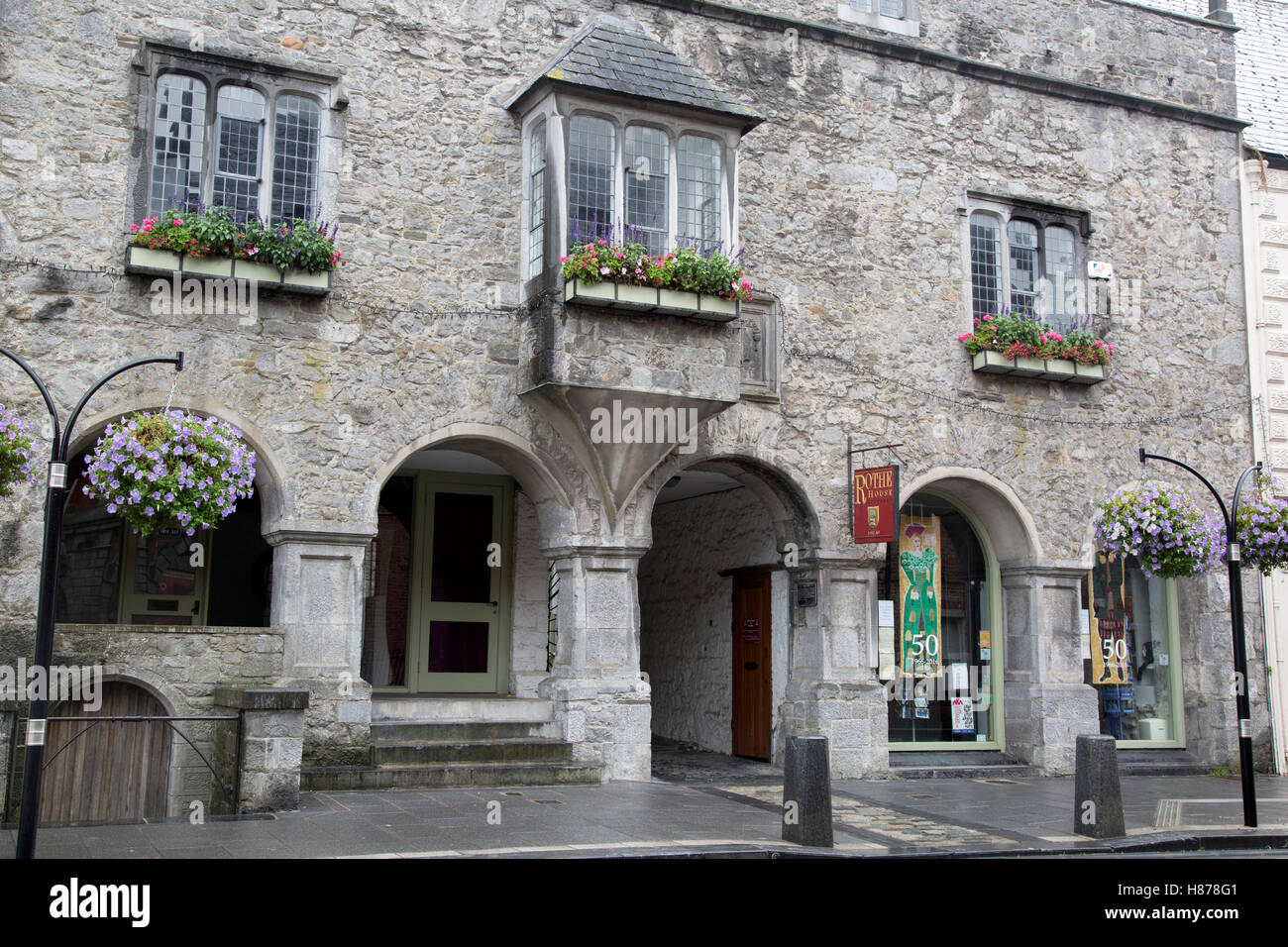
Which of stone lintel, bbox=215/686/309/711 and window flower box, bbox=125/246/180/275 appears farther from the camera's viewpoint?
window flower box, bbox=125/246/180/275

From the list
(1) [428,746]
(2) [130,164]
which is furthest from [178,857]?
(2) [130,164]

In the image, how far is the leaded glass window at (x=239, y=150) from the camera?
11406mm

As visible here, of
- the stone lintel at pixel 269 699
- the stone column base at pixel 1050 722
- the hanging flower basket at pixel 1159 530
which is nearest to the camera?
the stone lintel at pixel 269 699

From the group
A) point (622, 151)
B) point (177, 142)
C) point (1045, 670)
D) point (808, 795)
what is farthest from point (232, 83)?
point (1045, 670)

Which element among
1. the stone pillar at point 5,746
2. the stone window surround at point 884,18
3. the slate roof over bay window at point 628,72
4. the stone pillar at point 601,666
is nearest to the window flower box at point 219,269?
the slate roof over bay window at point 628,72

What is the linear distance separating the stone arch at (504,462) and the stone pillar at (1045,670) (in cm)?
557

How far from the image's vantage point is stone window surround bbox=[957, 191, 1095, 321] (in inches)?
572

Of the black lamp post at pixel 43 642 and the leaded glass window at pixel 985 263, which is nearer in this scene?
the black lamp post at pixel 43 642

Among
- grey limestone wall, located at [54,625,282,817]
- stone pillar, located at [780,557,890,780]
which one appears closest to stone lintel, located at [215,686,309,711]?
grey limestone wall, located at [54,625,282,817]

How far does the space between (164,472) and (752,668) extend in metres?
8.06

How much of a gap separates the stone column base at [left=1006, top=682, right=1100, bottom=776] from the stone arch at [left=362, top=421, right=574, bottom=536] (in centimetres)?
580

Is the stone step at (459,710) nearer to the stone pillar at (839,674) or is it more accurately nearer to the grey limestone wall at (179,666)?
the grey limestone wall at (179,666)

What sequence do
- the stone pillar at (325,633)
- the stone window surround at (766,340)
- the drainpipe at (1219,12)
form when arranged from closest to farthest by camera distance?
the stone pillar at (325,633) → the stone window surround at (766,340) → the drainpipe at (1219,12)

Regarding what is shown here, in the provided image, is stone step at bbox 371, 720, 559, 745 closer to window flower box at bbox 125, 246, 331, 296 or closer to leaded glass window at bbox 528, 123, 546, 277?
window flower box at bbox 125, 246, 331, 296
